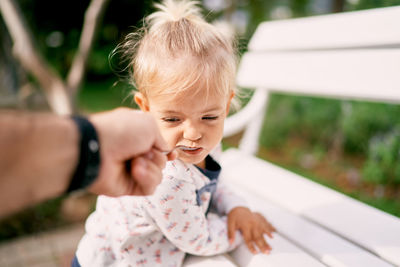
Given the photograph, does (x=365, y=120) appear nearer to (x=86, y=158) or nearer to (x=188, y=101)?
→ (x=188, y=101)

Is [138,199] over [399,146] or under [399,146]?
over

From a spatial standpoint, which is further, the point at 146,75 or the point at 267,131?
the point at 267,131

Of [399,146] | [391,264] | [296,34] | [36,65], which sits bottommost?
[399,146]

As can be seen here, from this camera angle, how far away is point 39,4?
635 centimetres

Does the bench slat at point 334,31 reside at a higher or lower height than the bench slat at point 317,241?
higher

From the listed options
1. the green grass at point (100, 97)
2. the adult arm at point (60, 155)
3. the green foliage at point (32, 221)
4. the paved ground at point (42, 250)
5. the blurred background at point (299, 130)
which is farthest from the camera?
the green grass at point (100, 97)

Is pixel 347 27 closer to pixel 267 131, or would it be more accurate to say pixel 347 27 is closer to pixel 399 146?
pixel 399 146

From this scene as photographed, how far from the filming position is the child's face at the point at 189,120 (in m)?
1.02

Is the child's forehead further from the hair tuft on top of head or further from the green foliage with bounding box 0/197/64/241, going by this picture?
the green foliage with bounding box 0/197/64/241

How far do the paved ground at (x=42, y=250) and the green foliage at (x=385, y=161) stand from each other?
2.49 metres

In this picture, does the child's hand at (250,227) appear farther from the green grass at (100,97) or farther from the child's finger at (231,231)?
the green grass at (100,97)

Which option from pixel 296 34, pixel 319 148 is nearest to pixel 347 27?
pixel 296 34

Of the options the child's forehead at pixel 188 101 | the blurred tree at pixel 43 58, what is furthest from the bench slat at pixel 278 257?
the blurred tree at pixel 43 58

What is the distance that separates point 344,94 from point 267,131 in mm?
2206
